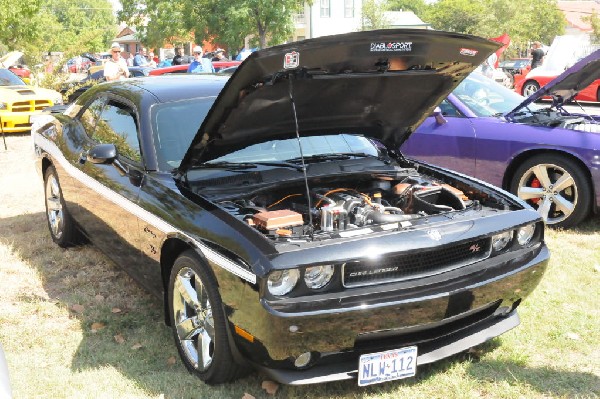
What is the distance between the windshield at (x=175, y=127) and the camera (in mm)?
4254

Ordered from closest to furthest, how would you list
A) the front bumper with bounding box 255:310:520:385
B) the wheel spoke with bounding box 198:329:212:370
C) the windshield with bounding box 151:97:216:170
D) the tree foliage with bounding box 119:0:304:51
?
the front bumper with bounding box 255:310:520:385 < the wheel spoke with bounding box 198:329:212:370 < the windshield with bounding box 151:97:216:170 < the tree foliage with bounding box 119:0:304:51

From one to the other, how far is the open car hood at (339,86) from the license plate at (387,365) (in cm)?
144

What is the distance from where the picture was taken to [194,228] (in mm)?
3541

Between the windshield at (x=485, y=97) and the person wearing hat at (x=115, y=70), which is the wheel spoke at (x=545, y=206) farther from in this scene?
the person wearing hat at (x=115, y=70)

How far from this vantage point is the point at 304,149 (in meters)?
4.59

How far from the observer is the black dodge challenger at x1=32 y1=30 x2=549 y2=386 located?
3158 mm

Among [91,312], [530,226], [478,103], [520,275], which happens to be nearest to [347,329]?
[520,275]

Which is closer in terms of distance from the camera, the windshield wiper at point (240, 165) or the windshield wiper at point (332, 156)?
the windshield wiper at point (240, 165)

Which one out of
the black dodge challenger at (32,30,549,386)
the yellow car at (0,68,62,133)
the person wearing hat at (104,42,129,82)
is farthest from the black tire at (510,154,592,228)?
the yellow car at (0,68,62,133)

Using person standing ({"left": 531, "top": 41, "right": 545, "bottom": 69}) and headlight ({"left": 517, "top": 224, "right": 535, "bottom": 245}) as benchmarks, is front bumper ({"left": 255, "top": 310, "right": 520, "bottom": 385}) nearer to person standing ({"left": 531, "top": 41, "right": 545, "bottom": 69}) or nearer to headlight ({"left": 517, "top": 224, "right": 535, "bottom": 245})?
headlight ({"left": 517, "top": 224, "right": 535, "bottom": 245})

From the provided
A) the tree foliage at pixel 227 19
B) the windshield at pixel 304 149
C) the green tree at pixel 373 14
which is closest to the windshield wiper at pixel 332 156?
the windshield at pixel 304 149

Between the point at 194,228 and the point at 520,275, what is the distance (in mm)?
1717

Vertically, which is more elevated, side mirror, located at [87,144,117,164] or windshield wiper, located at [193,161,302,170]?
side mirror, located at [87,144,117,164]

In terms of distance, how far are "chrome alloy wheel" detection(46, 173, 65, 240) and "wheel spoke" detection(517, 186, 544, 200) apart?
417cm
